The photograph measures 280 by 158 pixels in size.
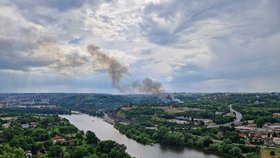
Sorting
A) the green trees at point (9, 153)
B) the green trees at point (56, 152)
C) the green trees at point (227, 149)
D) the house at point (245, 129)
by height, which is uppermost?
the green trees at point (9, 153)

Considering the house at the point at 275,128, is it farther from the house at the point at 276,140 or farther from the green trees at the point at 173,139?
the green trees at the point at 173,139

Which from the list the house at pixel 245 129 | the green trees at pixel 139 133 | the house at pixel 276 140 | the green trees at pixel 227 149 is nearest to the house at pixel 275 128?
the house at pixel 245 129

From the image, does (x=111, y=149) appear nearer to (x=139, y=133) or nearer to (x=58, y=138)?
(x=58, y=138)

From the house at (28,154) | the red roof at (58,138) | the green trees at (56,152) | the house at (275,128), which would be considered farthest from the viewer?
the house at (275,128)

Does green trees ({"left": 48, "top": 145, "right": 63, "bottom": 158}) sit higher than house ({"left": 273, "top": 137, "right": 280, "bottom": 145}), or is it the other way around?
green trees ({"left": 48, "top": 145, "right": 63, "bottom": 158})

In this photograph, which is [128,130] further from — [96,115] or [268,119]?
[96,115]

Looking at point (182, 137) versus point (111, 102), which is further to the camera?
point (111, 102)

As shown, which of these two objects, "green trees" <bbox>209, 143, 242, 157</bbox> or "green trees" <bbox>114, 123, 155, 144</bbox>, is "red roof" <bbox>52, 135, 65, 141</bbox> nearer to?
"green trees" <bbox>114, 123, 155, 144</bbox>

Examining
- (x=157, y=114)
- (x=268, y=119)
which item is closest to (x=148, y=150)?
(x=268, y=119)

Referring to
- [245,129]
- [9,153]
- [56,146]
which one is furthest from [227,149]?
[9,153]

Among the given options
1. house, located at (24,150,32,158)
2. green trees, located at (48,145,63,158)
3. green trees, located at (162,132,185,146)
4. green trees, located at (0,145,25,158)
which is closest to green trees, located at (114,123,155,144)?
green trees, located at (162,132,185,146)

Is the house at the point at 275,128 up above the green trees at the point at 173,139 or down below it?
above
